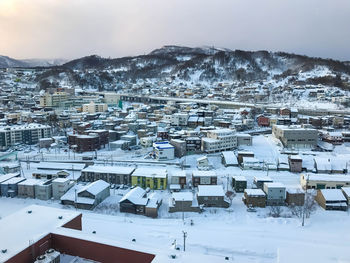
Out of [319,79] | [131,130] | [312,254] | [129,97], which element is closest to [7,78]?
[129,97]

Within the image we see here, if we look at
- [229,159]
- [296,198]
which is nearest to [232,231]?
[296,198]

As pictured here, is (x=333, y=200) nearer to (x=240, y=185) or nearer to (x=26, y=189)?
(x=240, y=185)

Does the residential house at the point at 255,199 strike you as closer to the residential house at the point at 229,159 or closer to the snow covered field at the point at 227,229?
the snow covered field at the point at 227,229

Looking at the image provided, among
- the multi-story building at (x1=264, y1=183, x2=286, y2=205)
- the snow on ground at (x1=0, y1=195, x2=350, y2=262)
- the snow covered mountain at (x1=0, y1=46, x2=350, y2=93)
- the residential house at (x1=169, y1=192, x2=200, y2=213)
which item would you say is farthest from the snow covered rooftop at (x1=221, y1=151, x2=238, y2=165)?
the snow covered mountain at (x1=0, y1=46, x2=350, y2=93)

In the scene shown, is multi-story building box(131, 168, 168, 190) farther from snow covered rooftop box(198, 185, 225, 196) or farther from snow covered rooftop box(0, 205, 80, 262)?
snow covered rooftop box(0, 205, 80, 262)

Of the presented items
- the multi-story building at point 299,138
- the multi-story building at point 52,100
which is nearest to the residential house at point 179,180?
the multi-story building at point 299,138

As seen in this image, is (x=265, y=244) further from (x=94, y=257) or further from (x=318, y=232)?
(x=94, y=257)
